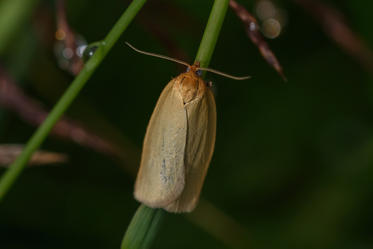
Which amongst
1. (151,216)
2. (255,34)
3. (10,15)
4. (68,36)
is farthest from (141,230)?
(10,15)

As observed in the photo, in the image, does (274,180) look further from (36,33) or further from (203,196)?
(36,33)

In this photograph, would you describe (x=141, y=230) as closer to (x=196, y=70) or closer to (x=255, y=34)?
(x=196, y=70)

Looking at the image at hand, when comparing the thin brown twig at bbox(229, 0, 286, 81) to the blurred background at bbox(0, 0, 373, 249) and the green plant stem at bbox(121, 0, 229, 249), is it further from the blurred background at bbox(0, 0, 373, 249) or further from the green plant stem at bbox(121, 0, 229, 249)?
the blurred background at bbox(0, 0, 373, 249)

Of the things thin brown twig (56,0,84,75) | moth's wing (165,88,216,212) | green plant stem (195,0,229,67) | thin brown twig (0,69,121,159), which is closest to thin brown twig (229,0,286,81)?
green plant stem (195,0,229,67)

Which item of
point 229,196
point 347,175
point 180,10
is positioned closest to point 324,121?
point 347,175

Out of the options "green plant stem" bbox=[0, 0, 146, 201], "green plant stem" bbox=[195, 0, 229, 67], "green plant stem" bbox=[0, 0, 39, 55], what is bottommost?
"green plant stem" bbox=[0, 0, 146, 201]
